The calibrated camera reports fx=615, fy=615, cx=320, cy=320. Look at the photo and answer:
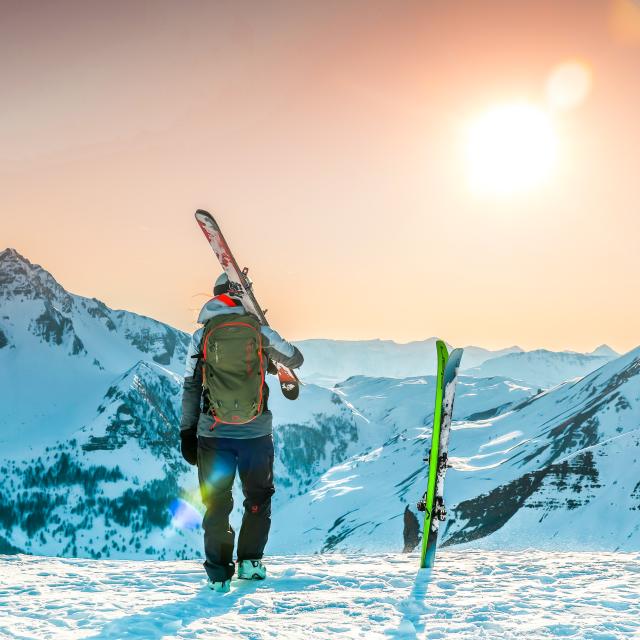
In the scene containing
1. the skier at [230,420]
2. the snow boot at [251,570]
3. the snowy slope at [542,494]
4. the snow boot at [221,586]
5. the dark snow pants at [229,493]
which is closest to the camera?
the snow boot at [221,586]

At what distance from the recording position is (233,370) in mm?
7730

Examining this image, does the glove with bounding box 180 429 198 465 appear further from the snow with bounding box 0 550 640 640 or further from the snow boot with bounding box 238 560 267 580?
the snow with bounding box 0 550 640 640

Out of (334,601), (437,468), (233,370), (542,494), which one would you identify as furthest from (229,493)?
A: (542,494)

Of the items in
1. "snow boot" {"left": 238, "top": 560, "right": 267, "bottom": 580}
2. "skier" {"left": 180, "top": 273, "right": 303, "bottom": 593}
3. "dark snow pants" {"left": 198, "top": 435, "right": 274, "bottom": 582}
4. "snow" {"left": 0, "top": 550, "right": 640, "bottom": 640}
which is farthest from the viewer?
"snow boot" {"left": 238, "top": 560, "right": 267, "bottom": 580}

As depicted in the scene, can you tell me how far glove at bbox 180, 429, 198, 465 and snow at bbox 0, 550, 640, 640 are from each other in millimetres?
1570

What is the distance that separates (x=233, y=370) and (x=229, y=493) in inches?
60.9

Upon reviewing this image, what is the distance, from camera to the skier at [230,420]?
770 centimetres

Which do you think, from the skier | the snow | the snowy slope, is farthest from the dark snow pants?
the snowy slope

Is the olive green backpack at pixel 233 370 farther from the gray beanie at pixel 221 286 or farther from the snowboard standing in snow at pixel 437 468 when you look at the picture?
the snowboard standing in snow at pixel 437 468

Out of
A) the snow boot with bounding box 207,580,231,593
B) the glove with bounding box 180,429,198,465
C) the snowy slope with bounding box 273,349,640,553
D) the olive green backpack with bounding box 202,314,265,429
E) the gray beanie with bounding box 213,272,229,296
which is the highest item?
the gray beanie with bounding box 213,272,229,296

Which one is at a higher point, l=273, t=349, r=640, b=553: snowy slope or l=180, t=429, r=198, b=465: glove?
l=180, t=429, r=198, b=465: glove

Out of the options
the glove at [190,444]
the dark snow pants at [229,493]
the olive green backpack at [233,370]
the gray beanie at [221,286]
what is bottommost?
the dark snow pants at [229,493]

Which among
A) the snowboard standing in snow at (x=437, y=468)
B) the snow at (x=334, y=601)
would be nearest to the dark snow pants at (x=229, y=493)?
the snow at (x=334, y=601)

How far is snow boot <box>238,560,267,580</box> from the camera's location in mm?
7898
